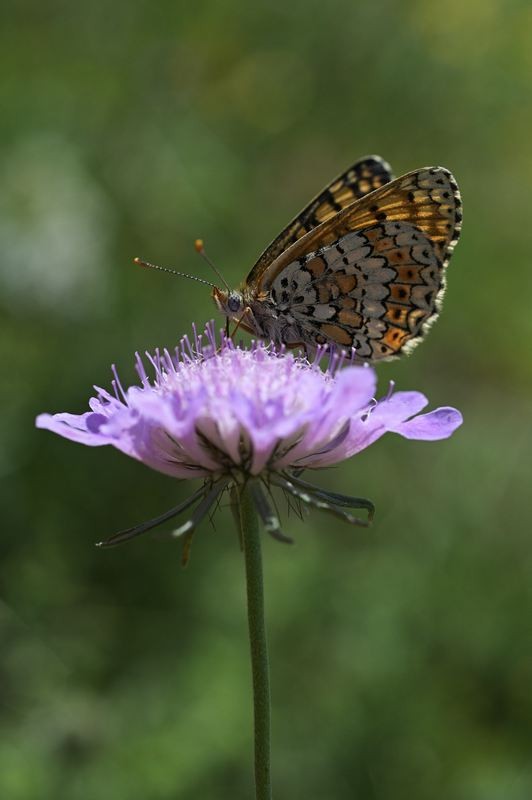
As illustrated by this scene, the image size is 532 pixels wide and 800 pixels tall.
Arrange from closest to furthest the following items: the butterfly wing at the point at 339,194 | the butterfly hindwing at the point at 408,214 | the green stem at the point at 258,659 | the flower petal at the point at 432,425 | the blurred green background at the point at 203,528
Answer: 1. the green stem at the point at 258,659
2. the flower petal at the point at 432,425
3. the butterfly hindwing at the point at 408,214
4. the butterfly wing at the point at 339,194
5. the blurred green background at the point at 203,528

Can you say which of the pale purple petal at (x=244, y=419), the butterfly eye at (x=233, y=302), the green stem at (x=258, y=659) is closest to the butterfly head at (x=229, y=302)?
the butterfly eye at (x=233, y=302)

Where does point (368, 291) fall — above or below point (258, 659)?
above

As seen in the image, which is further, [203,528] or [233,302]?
[203,528]

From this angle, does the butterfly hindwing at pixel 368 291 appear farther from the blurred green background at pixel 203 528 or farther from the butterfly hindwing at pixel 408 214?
the blurred green background at pixel 203 528

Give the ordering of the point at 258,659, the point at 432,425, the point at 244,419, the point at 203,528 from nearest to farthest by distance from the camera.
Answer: the point at 258,659 → the point at 244,419 → the point at 432,425 → the point at 203,528

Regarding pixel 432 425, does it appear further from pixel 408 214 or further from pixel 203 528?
pixel 203 528

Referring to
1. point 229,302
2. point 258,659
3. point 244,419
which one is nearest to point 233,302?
point 229,302

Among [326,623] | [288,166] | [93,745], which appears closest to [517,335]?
[288,166]
